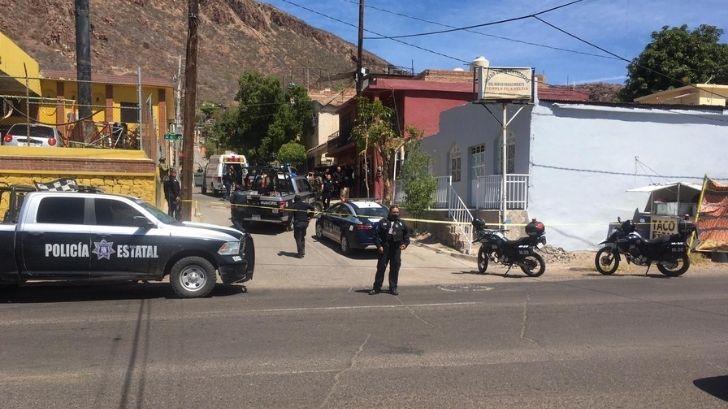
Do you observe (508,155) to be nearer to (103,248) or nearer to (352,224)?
(352,224)

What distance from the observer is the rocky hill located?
66312 millimetres

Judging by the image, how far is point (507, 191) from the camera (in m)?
17.9

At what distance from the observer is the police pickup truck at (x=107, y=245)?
998cm

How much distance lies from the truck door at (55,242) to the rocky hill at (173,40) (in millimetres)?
46144

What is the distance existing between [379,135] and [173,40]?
206 ft

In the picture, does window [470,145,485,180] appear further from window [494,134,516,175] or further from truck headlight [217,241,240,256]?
truck headlight [217,241,240,256]

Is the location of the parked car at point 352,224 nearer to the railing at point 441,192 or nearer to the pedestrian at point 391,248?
the railing at point 441,192

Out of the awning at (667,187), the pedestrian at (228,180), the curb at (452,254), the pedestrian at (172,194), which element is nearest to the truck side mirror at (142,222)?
the pedestrian at (172,194)

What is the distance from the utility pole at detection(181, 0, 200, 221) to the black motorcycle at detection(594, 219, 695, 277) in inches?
388

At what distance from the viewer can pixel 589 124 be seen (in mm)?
18078

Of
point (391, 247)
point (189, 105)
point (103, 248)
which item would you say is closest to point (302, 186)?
point (189, 105)

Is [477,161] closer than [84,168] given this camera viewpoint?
No

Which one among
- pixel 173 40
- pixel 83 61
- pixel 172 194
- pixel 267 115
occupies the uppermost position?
pixel 173 40

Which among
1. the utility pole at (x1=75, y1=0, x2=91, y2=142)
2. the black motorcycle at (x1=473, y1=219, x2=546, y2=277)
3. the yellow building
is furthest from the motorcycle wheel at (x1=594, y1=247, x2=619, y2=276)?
the utility pole at (x1=75, y1=0, x2=91, y2=142)
